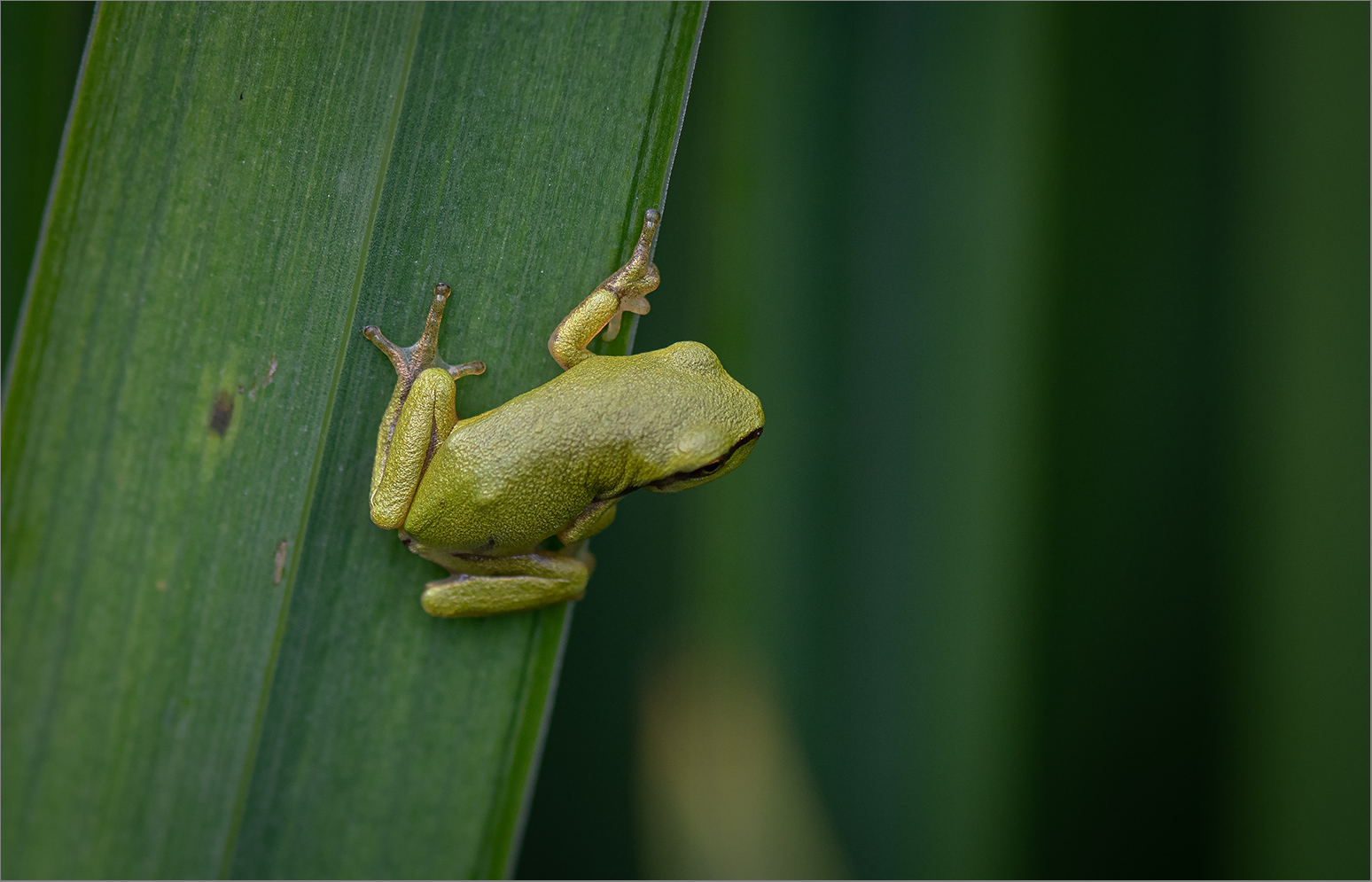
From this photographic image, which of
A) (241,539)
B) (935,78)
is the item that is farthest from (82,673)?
(935,78)

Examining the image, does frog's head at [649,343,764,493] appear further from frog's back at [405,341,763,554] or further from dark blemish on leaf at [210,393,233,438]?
dark blemish on leaf at [210,393,233,438]

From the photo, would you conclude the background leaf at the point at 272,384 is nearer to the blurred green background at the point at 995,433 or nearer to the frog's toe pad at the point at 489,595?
the frog's toe pad at the point at 489,595

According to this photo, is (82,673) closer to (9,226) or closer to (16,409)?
(16,409)

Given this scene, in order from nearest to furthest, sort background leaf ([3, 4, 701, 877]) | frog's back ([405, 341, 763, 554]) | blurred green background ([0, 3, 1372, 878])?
background leaf ([3, 4, 701, 877])
frog's back ([405, 341, 763, 554])
blurred green background ([0, 3, 1372, 878])

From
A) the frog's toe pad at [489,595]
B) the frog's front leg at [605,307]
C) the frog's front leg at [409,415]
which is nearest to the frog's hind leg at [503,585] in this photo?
the frog's toe pad at [489,595]

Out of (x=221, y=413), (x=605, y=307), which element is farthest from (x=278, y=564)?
(x=605, y=307)

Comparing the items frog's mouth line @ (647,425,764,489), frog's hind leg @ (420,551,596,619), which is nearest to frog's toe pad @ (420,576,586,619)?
frog's hind leg @ (420,551,596,619)
